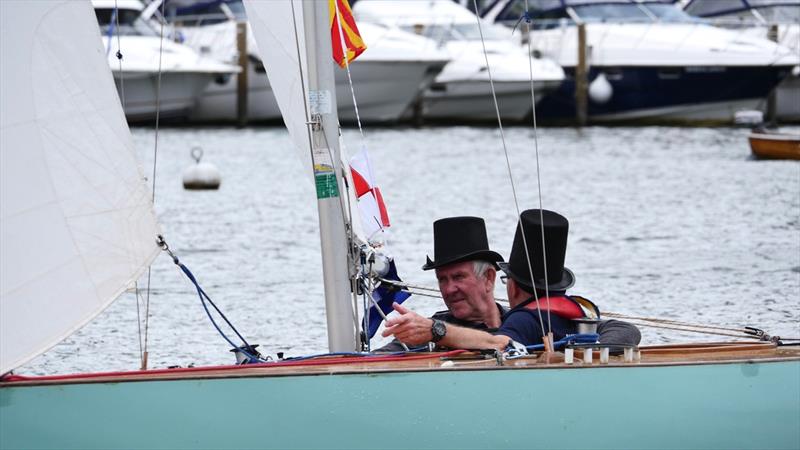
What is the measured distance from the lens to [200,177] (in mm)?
23000

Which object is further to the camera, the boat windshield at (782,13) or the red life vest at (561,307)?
the boat windshield at (782,13)

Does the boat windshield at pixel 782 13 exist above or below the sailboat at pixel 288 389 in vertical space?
above

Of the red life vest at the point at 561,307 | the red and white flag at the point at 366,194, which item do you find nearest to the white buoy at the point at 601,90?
the red and white flag at the point at 366,194

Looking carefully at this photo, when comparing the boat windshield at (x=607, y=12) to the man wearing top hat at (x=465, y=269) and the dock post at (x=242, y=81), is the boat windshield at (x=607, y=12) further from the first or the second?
the man wearing top hat at (x=465, y=269)

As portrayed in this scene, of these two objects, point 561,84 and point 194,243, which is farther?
point 561,84

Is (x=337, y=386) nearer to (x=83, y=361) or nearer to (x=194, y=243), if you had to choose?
(x=83, y=361)

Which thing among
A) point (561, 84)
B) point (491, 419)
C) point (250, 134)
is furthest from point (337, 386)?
point (561, 84)

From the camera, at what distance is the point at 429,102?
132 feet

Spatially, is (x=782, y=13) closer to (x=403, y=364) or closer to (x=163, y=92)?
(x=163, y=92)

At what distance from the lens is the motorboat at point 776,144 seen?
25891 mm

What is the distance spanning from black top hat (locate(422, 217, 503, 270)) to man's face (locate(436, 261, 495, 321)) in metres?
0.04

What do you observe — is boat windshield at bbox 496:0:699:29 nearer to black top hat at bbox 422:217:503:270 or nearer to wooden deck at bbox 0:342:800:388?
black top hat at bbox 422:217:503:270

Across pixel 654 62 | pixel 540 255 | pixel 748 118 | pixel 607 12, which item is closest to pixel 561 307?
pixel 540 255

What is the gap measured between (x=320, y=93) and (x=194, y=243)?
36.7ft
